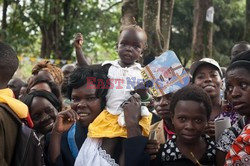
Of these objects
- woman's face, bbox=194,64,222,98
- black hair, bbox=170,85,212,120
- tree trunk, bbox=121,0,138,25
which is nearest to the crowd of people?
black hair, bbox=170,85,212,120

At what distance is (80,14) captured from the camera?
627 inches

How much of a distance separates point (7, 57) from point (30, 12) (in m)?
12.5

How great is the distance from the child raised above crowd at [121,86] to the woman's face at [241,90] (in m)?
0.69

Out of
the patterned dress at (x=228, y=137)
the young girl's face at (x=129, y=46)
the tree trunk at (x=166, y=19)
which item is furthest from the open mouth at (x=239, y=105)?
the tree trunk at (x=166, y=19)

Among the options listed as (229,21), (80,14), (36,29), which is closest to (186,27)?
(229,21)

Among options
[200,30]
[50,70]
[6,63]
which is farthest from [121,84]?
[200,30]

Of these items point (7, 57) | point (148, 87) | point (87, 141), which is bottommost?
point (87, 141)

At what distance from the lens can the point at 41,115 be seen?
133 inches

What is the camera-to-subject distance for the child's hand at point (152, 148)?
2.58m

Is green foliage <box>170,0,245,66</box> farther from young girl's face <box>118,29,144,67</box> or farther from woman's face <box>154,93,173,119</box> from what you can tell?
woman's face <box>154,93,173,119</box>

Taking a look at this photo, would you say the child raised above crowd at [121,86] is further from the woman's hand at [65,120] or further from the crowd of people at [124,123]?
the woman's hand at [65,120]

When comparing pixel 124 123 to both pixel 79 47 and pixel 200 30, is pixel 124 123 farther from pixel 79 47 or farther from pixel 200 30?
pixel 200 30

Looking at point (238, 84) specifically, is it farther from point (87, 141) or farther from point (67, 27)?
point (67, 27)

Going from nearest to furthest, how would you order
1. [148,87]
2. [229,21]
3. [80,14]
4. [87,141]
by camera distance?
[87,141]
[148,87]
[80,14]
[229,21]
